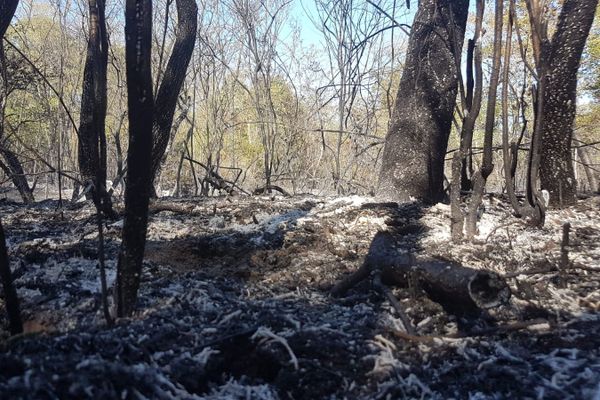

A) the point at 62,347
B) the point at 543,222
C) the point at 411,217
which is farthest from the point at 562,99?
the point at 62,347

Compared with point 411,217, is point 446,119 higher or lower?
higher

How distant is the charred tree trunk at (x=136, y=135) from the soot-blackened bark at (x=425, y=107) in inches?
112

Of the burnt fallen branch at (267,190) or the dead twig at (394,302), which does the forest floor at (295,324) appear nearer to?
the dead twig at (394,302)

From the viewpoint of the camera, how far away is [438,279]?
215cm

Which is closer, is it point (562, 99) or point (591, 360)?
point (591, 360)

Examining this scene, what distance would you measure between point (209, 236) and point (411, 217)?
63.3 inches

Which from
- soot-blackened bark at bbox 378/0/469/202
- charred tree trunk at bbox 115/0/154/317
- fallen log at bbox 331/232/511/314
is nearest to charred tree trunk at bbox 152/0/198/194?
soot-blackened bark at bbox 378/0/469/202

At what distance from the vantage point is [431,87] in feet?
14.7

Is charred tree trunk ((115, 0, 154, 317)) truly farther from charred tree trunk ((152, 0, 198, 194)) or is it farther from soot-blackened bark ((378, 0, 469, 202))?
soot-blackened bark ((378, 0, 469, 202))

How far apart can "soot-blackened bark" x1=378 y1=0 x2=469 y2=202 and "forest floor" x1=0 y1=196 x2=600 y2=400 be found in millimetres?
653

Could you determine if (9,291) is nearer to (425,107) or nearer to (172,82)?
(172,82)

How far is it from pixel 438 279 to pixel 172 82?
2980 mm

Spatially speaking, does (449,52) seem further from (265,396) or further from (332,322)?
(265,396)

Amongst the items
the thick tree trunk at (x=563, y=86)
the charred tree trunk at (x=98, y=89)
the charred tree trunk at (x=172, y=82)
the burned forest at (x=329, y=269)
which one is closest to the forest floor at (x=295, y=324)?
the burned forest at (x=329, y=269)
